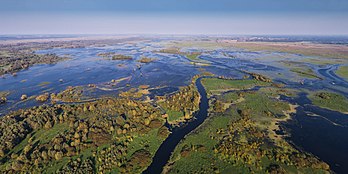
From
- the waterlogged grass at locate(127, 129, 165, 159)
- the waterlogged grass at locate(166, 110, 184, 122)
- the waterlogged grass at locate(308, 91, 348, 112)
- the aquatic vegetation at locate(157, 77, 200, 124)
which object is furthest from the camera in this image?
the waterlogged grass at locate(308, 91, 348, 112)

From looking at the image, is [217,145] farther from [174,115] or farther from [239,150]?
[174,115]

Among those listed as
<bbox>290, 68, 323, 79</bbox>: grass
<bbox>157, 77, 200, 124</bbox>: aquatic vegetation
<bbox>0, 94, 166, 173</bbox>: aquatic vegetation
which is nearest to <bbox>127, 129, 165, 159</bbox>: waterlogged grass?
<bbox>0, 94, 166, 173</bbox>: aquatic vegetation

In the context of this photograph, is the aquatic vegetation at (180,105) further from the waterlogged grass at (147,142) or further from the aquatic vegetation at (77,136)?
the waterlogged grass at (147,142)

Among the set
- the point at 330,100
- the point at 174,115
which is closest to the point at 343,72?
the point at 330,100

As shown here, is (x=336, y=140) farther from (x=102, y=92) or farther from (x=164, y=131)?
(x=102, y=92)

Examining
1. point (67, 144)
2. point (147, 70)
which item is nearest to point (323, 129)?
point (67, 144)

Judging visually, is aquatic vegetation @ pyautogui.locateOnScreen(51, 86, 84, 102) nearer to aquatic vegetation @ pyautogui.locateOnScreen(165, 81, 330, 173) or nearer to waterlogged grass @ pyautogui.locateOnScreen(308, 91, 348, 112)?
aquatic vegetation @ pyautogui.locateOnScreen(165, 81, 330, 173)
